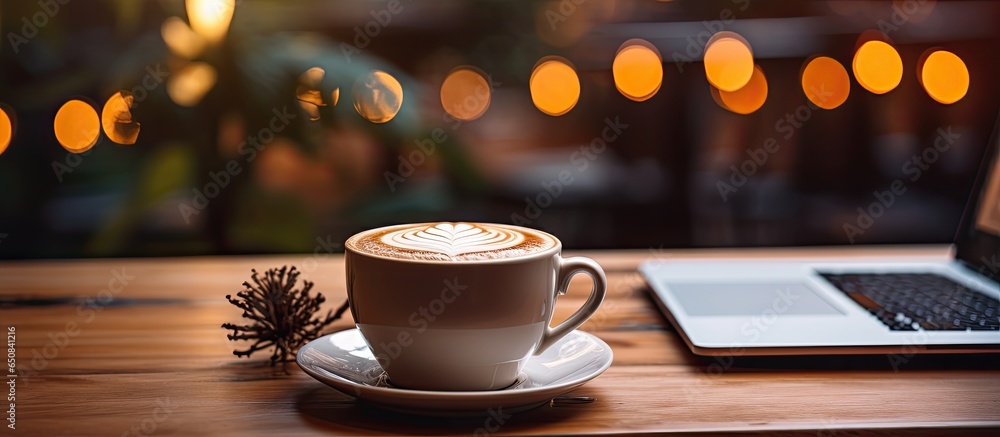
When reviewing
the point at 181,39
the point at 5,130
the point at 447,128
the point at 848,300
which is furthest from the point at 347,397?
the point at 5,130

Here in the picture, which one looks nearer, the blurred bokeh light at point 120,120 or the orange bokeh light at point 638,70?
the blurred bokeh light at point 120,120

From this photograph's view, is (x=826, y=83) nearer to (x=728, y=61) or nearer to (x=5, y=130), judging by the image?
(x=728, y=61)

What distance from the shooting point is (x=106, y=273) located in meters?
0.98

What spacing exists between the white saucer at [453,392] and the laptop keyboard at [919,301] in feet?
0.89

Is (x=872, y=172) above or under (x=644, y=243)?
above

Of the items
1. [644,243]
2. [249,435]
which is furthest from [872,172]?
[249,435]

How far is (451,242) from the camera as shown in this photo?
0.56 m

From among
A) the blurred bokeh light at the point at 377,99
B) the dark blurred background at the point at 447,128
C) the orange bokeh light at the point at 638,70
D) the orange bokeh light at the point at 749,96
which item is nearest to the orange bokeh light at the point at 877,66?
the dark blurred background at the point at 447,128

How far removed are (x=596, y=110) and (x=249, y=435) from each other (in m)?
2.35

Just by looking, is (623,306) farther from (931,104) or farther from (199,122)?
(931,104)

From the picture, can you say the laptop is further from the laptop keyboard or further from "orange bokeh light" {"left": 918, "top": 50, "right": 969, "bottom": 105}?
"orange bokeh light" {"left": 918, "top": 50, "right": 969, "bottom": 105}

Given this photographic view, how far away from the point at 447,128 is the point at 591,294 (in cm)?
172

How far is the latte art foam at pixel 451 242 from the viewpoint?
535 mm

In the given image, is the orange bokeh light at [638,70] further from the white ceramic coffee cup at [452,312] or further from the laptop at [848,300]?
the white ceramic coffee cup at [452,312]
